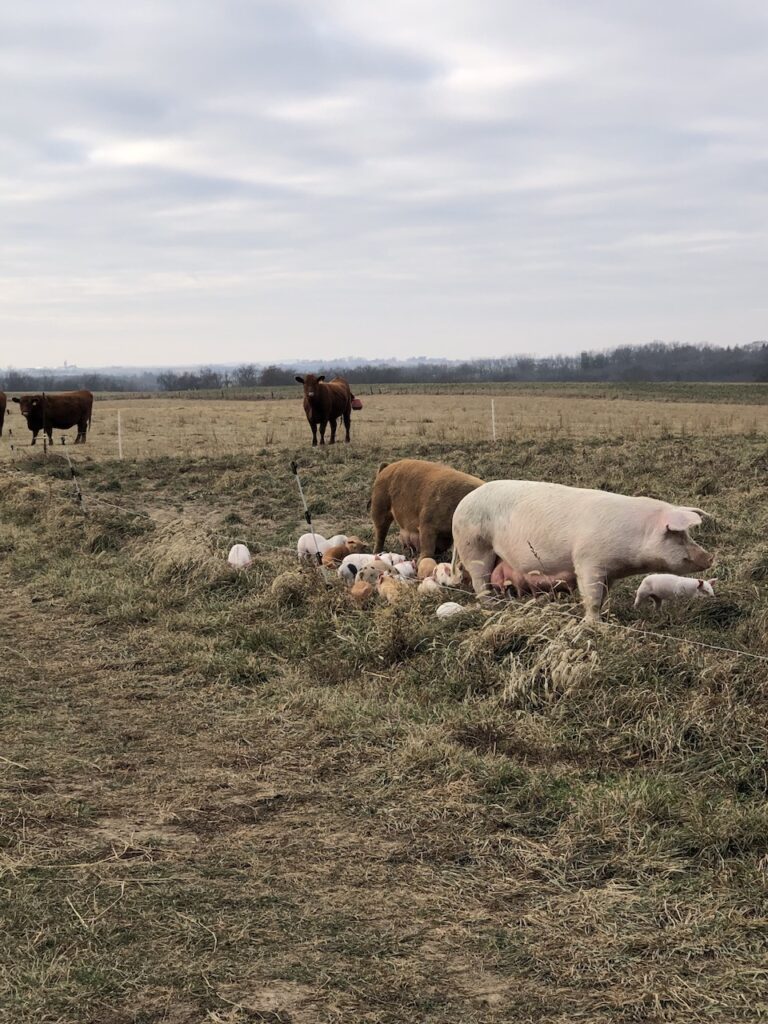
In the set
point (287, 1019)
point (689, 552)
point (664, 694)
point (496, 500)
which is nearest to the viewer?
point (287, 1019)

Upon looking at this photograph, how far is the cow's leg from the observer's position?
789 centimetres

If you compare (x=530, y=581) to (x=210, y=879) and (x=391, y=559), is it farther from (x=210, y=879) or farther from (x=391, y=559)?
(x=210, y=879)

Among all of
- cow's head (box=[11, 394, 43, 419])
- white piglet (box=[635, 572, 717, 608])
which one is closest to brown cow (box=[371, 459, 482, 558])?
white piglet (box=[635, 572, 717, 608])

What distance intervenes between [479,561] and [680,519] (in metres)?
1.81

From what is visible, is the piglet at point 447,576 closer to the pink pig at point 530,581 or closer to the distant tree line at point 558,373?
the pink pig at point 530,581

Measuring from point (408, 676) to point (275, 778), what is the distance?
1507 mm

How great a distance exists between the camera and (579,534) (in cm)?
700

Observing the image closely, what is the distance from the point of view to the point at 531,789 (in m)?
4.62

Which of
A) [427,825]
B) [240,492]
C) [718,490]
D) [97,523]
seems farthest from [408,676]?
[240,492]

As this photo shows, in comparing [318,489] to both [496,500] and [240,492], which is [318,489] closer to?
[240,492]

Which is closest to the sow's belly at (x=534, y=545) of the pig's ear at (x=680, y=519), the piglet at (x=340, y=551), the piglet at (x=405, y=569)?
the pig's ear at (x=680, y=519)

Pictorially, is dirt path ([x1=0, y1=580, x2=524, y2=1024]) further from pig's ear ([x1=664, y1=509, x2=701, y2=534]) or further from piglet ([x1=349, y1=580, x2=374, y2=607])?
pig's ear ([x1=664, y1=509, x2=701, y2=534])

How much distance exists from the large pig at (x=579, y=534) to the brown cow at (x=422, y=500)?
1.24m

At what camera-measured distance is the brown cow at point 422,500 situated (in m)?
9.20
